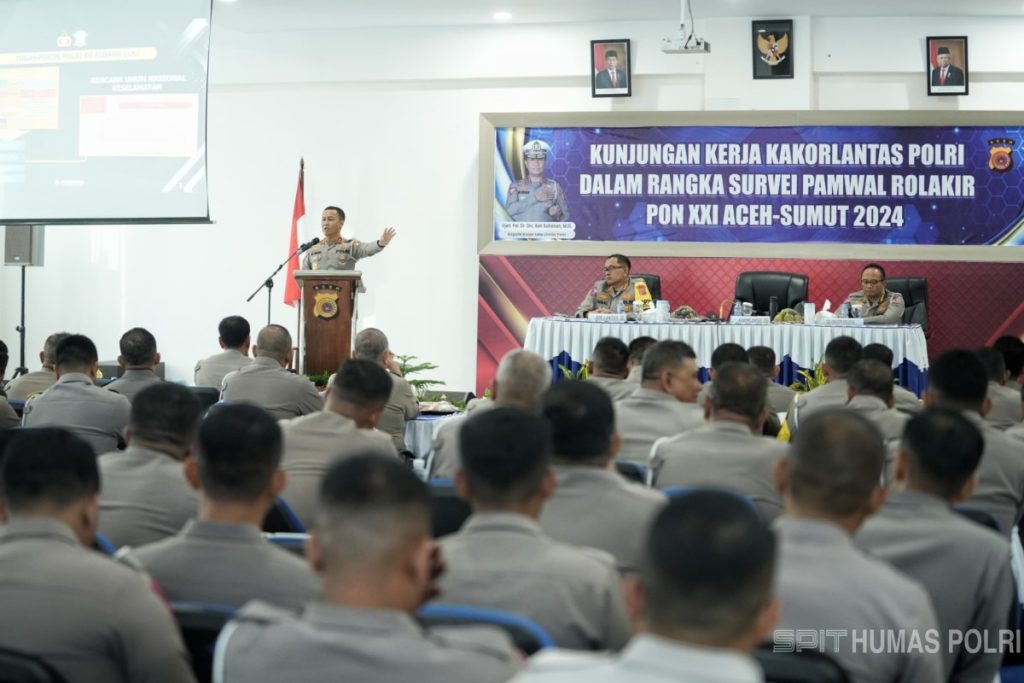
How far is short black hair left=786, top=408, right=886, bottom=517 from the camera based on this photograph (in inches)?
80.4

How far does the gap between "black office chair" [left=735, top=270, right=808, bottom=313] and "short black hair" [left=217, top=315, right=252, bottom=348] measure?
420cm

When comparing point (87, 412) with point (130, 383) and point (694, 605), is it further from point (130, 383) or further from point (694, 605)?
point (694, 605)

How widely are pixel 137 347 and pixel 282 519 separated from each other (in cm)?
246

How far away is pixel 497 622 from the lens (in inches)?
65.6

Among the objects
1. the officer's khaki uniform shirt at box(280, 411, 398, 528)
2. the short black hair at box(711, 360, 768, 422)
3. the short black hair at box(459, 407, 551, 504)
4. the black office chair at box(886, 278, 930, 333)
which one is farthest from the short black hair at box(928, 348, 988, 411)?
the black office chair at box(886, 278, 930, 333)

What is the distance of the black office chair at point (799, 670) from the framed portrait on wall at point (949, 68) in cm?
882

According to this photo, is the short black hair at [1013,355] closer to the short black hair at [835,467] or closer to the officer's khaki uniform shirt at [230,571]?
the short black hair at [835,467]

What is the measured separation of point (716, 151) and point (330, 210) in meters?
3.26

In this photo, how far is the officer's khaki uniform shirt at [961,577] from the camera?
228 cm

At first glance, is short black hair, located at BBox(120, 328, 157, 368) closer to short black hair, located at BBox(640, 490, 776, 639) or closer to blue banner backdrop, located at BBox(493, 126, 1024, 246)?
short black hair, located at BBox(640, 490, 776, 639)

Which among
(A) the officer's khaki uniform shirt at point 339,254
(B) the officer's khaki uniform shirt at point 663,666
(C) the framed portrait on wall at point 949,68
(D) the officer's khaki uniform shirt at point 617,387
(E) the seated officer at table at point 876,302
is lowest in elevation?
(B) the officer's khaki uniform shirt at point 663,666

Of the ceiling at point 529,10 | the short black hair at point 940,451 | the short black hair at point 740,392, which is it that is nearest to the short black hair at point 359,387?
the short black hair at point 740,392

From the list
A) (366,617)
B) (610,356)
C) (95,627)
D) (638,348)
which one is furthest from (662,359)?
(366,617)

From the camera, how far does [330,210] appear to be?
877 cm
